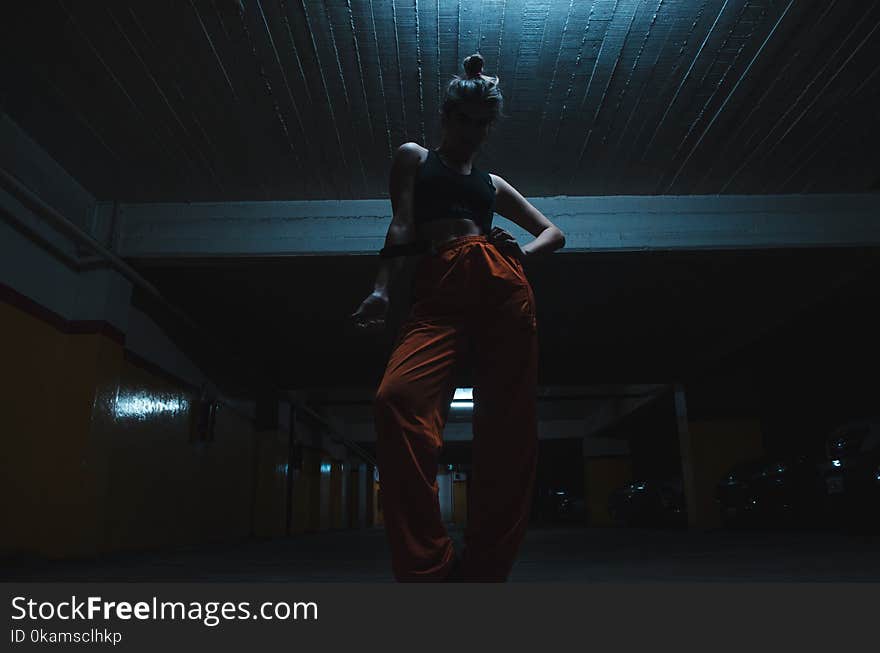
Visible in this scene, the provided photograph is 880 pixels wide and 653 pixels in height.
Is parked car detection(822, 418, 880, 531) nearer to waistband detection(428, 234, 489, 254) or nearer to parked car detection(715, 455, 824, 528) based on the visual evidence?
parked car detection(715, 455, 824, 528)

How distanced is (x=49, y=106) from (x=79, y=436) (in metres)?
2.34

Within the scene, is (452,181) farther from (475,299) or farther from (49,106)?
(49,106)

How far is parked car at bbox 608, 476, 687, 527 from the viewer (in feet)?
40.1

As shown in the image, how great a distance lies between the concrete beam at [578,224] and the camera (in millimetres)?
5656

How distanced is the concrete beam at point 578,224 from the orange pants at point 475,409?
4.17 m

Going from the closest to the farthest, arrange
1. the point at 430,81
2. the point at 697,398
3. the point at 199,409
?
the point at 430,81 → the point at 199,409 → the point at 697,398

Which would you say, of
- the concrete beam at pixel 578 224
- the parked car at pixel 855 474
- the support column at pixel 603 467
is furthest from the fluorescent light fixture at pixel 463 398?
the concrete beam at pixel 578 224

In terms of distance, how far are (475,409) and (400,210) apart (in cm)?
53

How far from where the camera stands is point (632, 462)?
18625mm

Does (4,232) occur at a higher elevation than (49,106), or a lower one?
lower

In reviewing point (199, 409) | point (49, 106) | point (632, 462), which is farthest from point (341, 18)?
point (632, 462)

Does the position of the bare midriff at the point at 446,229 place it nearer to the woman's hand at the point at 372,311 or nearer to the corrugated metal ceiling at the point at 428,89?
the woman's hand at the point at 372,311

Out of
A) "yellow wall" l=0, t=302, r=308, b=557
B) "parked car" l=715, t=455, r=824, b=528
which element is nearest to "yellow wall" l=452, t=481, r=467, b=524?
"parked car" l=715, t=455, r=824, b=528

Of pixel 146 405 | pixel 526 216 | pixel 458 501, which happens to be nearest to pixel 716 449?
pixel 146 405
